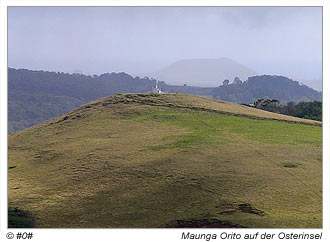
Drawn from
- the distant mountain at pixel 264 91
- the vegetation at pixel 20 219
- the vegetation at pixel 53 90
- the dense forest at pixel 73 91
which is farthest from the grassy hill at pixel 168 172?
the distant mountain at pixel 264 91

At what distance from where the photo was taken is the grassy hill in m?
14.6

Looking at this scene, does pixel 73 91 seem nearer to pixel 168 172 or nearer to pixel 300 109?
pixel 300 109

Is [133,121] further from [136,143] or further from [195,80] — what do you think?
[195,80]

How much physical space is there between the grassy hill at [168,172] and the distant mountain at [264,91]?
348 feet

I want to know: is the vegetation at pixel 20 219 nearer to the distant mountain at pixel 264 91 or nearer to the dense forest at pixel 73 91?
the dense forest at pixel 73 91

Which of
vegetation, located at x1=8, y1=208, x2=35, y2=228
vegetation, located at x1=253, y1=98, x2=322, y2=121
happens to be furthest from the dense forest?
vegetation, located at x1=8, y1=208, x2=35, y2=228

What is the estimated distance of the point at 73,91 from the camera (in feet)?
486

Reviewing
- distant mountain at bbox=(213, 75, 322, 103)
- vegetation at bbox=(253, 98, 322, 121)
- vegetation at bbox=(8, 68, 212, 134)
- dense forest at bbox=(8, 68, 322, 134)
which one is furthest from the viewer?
distant mountain at bbox=(213, 75, 322, 103)

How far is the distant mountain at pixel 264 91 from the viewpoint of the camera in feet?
475

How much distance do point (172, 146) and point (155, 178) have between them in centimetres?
459

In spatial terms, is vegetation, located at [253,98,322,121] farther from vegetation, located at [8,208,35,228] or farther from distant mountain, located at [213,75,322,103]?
distant mountain, located at [213,75,322,103]

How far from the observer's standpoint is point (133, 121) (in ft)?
94.9

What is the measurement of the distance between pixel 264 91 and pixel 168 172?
13849cm
